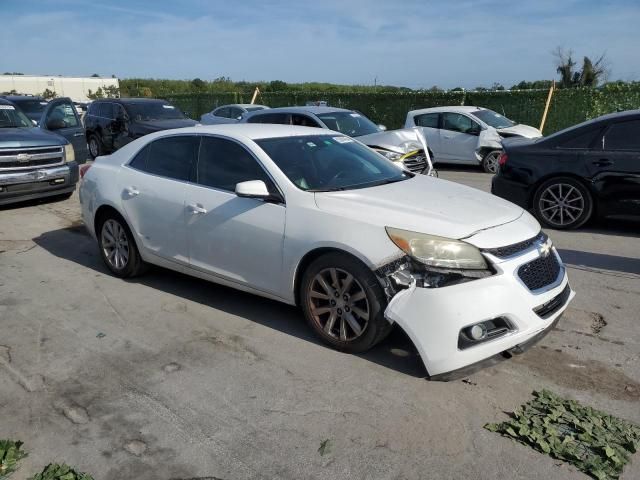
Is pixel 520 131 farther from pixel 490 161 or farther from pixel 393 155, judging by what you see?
pixel 393 155

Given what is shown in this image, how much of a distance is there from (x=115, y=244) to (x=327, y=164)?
2448 millimetres

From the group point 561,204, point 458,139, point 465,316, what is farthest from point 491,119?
point 465,316

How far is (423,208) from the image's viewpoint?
160 inches

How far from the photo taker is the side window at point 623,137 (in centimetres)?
710

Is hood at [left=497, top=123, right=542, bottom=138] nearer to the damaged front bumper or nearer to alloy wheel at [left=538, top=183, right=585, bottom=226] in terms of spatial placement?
alloy wheel at [left=538, top=183, right=585, bottom=226]

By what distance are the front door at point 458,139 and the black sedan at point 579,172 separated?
6.01 meters

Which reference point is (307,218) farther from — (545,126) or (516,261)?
(545,126)

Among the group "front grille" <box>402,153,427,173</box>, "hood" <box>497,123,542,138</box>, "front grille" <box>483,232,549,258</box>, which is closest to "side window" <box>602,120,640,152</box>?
"front grille" <box>402,153,427,173</box>

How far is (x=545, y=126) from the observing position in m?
18.2

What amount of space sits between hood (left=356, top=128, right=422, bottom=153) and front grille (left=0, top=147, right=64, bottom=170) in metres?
5.17

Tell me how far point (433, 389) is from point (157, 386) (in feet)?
5.69

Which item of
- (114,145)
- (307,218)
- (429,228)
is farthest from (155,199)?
(114,145)

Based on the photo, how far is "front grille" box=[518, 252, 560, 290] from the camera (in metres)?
3.73

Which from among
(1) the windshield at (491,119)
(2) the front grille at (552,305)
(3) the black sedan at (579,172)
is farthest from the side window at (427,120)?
(2) the front grille at (552,305)
